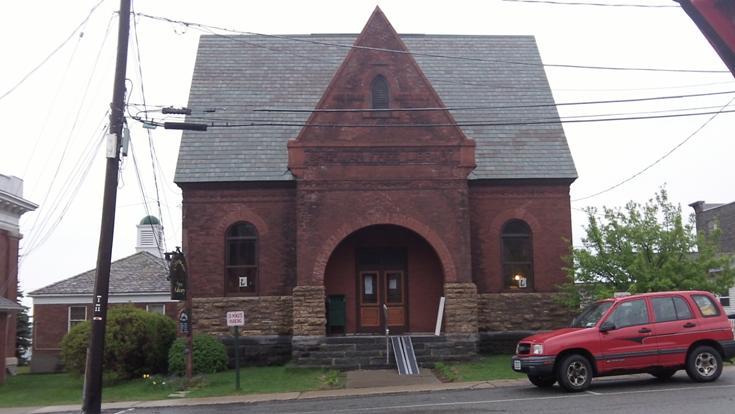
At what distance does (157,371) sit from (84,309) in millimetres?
16548

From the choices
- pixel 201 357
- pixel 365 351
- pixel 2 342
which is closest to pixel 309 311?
pixel 365 351

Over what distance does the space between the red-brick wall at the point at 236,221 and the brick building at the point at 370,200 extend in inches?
1.8

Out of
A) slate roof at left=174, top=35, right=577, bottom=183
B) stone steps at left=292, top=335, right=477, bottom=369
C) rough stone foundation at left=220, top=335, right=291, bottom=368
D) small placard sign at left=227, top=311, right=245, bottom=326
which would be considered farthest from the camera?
slate roof at left=174, top=35, right=577, bottom=183

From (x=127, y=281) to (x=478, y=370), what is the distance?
24629 millimetres

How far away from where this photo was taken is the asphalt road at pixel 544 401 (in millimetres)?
11930

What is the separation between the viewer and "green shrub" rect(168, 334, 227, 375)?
2062 centimetres

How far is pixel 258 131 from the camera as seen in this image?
25422 millimetres

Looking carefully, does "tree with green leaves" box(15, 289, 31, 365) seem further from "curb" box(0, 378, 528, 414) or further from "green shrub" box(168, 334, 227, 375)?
"curb" box(0, 378, 528, 414)

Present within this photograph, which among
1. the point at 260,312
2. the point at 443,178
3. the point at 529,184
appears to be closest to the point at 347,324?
the point at 260,312

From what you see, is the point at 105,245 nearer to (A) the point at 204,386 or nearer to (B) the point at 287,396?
(B) the point at 287,396

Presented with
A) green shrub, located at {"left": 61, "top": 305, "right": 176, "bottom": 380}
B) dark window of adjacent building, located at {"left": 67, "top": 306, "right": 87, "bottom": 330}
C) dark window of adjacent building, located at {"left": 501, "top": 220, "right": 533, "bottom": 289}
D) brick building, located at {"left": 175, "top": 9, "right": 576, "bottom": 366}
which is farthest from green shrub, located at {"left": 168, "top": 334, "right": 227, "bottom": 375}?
dark window of adjacent building, located at {"left": 67, "top": 306, "right": 87, "bottom": 330}

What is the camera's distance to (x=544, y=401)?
1302 centimetres

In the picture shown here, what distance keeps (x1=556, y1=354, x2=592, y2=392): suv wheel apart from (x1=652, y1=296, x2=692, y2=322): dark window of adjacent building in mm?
1825

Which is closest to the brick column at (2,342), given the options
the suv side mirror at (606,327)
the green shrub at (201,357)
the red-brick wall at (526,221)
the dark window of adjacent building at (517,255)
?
the green shrub at (201,357)
